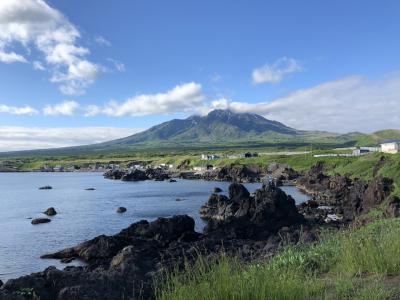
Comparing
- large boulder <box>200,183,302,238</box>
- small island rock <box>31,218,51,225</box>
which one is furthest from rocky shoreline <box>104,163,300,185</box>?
small island rock <box>31,218,51,225</box>

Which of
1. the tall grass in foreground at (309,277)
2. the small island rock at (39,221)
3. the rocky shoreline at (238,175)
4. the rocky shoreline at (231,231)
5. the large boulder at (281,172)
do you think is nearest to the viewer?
the tall grass in foreground at (309,277)

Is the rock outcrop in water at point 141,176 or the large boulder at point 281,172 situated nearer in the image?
the large boulder at point 281,172

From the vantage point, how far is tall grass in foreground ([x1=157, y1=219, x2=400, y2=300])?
7.64 m

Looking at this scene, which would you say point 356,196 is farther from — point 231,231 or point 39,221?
point 39,221

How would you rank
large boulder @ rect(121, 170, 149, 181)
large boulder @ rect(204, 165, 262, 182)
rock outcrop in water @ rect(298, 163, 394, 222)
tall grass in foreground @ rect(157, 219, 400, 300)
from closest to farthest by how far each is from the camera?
tall grass in foreground @ rect(157, 219, 400, 300) → rock outcrop in water @ rect(298, 163, 394, 222) → large boulder @ rect(204, 165, 262, 182) → large boulder @ rect(121, 170, 149, 181)

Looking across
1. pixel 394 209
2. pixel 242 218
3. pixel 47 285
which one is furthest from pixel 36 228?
pixel 47 285

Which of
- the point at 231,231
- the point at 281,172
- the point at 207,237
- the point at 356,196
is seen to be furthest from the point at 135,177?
the point at 207,237

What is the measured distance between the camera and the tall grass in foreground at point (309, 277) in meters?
7.64

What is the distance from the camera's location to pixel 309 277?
10.0 metres

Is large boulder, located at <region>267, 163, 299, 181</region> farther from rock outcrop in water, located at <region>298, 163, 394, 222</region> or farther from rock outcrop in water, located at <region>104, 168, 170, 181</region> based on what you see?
rock outcrop in water, located at <region>298, 163, 394, 222</region>

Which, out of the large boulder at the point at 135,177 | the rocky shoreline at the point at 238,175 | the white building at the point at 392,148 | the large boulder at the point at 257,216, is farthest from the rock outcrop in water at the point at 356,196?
the large boulder at the point at 135,177

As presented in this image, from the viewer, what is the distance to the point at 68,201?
9462 cm

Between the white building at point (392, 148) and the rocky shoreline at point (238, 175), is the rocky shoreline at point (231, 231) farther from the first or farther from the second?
the white building at point (392, 148)

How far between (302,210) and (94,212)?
34244mm
